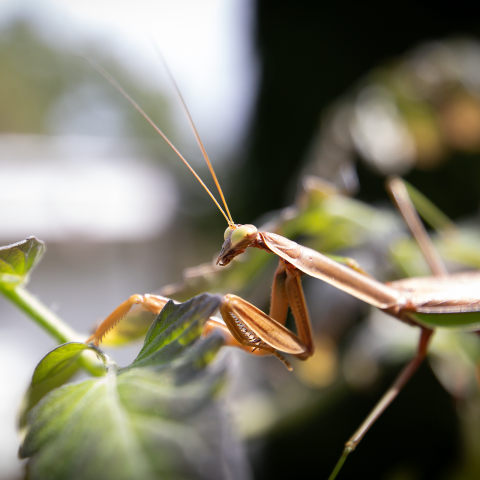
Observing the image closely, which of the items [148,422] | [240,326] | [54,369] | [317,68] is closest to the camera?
[148,422]

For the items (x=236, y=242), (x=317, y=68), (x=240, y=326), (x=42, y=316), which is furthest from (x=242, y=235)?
(x=317, y=68)

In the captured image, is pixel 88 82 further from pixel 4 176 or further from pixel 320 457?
pixel 320 457

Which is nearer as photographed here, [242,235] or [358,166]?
[242,235]

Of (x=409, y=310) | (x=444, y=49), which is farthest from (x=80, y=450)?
(x=444, y=49)

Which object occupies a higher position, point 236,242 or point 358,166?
point 236,242

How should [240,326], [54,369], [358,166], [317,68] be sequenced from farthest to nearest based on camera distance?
[317,68] → [358,166] → [240,326] → [54,369]

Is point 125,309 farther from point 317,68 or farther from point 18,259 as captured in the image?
point 317,68
